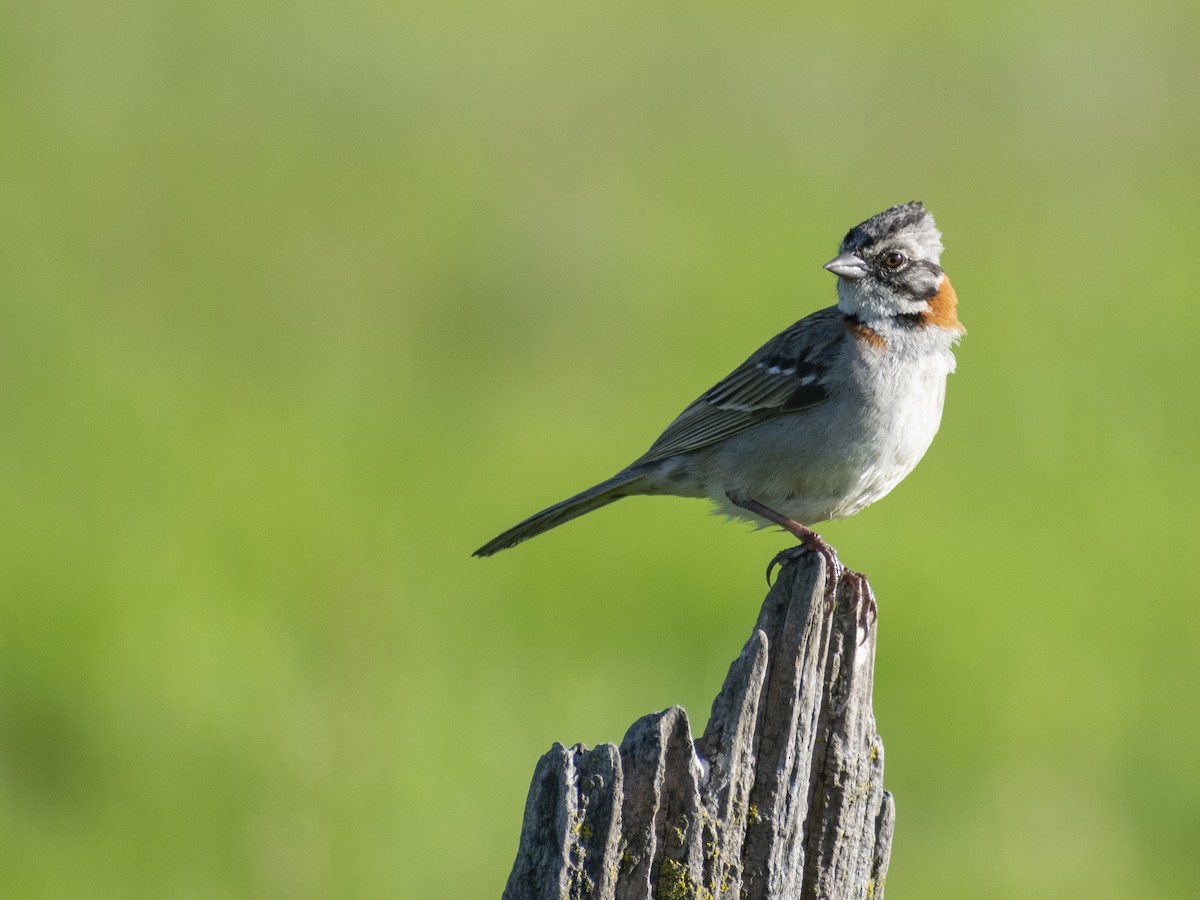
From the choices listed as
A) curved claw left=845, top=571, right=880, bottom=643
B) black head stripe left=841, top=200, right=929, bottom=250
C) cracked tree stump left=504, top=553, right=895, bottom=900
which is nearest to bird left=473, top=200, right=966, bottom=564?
black head stripe left=841, top=200, right=929, bottom=250

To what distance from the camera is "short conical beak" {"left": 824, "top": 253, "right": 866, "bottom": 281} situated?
5922 mm

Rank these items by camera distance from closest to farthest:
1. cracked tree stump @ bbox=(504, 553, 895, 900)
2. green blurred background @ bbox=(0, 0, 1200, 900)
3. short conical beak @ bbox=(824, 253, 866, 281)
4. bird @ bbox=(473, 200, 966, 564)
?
1. cracked tree stump @ bbox=(504, 553, 895, 900)
2. bird @ bbox=(473, 200, 966, 564)
3. short conical beak @ bbox=(824, 253, 866, 281)
4. green blurred background @ bbox=(0, 0, 1200, 900)

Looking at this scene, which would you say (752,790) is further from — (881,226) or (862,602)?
(881,226)

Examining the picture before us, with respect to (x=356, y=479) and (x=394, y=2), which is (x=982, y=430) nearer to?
(x=356, y=479)

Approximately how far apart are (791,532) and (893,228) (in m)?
1.14

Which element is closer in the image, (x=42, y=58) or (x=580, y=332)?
(x=580, y=332)

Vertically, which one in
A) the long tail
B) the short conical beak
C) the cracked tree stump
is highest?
the short conical beak

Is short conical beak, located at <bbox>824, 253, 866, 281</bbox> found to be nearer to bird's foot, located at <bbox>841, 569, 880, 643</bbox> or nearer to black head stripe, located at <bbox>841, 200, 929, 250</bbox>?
black head stripe, located at <bbox>841, 200, 929, 250</bbox>

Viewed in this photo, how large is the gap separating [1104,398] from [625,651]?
14.6 ft

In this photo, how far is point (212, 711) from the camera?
7.57 m

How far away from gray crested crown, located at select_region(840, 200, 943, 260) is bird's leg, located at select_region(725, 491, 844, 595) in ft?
3.19

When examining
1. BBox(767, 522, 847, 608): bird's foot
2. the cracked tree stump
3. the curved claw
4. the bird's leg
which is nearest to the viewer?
the cracked tree stump

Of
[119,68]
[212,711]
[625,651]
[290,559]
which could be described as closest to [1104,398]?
[625,651]

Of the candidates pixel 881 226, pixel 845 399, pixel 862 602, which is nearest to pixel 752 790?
pixel 862 602
